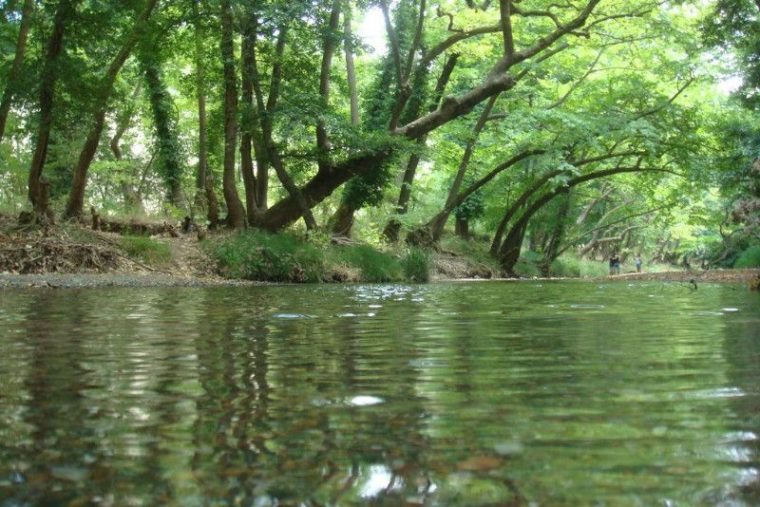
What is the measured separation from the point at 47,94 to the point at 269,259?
531 centimetres

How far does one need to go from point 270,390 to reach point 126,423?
0.58 m

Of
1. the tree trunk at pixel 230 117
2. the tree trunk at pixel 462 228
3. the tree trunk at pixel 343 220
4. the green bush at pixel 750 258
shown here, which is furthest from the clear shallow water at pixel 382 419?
the tree trunk at pixel 462 228

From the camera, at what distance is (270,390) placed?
7.59ft

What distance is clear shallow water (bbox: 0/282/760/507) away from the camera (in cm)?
126

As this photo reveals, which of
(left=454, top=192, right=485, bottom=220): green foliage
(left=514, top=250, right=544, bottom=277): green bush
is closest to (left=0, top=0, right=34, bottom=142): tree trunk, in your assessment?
(left=454, top=192, right=485, bottom=220): green foliage

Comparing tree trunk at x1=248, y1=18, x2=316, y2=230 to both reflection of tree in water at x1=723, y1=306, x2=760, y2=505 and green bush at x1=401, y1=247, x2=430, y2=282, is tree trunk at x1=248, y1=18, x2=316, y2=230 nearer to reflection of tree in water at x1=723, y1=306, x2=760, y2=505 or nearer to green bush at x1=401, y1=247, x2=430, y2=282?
green bush at x1=401, y1=247, x2=430, y2=282

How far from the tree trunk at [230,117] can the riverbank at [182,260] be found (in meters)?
0.68

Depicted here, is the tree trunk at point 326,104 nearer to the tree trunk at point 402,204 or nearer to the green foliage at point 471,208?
the tree trunk at point 402,204

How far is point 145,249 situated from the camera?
1426cm

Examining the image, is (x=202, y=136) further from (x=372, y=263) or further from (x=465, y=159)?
(x=465, y=159)

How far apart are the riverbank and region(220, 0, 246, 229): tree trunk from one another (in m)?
0.68

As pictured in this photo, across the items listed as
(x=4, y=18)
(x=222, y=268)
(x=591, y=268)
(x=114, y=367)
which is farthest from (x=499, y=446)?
(x=591, y=268)

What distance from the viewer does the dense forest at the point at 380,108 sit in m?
14.5

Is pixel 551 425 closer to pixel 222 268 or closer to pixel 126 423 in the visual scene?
pixel 126 423
